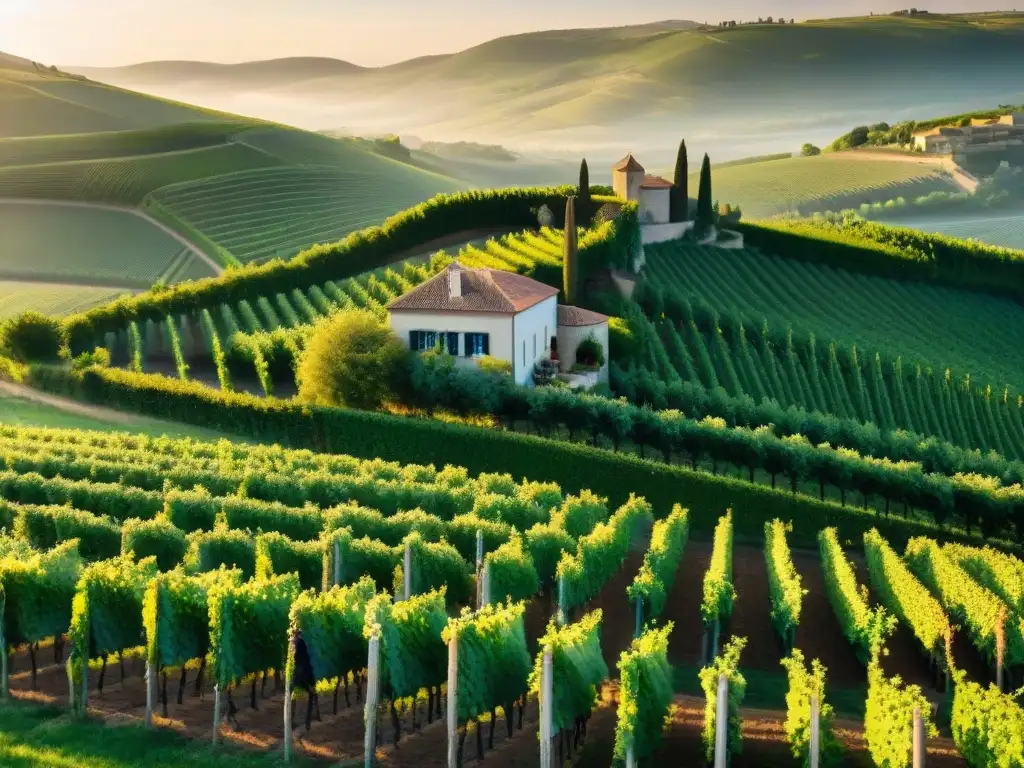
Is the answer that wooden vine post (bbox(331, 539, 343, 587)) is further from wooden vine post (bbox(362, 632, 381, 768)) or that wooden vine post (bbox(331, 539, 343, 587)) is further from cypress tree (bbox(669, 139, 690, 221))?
cypress tree (bbox(669, 139, 690, 221))

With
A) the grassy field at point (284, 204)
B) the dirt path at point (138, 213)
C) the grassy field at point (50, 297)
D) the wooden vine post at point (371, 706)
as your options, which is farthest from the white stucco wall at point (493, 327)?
the dirt path at point (138, 213)

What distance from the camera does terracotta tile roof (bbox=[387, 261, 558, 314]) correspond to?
45.9 meters

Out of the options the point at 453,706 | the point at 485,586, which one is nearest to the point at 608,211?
the point at 485,586

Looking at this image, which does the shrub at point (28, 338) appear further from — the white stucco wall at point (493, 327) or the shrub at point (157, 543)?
the shrub at point (157, 543)

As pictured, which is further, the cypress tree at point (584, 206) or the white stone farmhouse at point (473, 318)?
the cypress tree at point (584, 206)

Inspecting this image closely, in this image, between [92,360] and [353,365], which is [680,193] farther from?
[92,360]

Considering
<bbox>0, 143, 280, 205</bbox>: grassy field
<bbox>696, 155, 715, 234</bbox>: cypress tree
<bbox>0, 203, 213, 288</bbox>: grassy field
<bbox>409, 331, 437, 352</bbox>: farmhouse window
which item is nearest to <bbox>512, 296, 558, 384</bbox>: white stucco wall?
<bbox>409, 331, 437, 352</bbox>: farmhouse window

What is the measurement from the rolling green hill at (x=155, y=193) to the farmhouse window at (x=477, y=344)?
36699mm

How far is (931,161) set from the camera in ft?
429

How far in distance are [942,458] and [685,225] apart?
29875 millimetres

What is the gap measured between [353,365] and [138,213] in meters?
59.5

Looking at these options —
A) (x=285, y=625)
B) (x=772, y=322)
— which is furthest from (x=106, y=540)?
(x=772, y=322)

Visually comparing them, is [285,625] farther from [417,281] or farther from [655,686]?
[417,281]

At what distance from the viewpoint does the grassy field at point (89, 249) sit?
279 ft
